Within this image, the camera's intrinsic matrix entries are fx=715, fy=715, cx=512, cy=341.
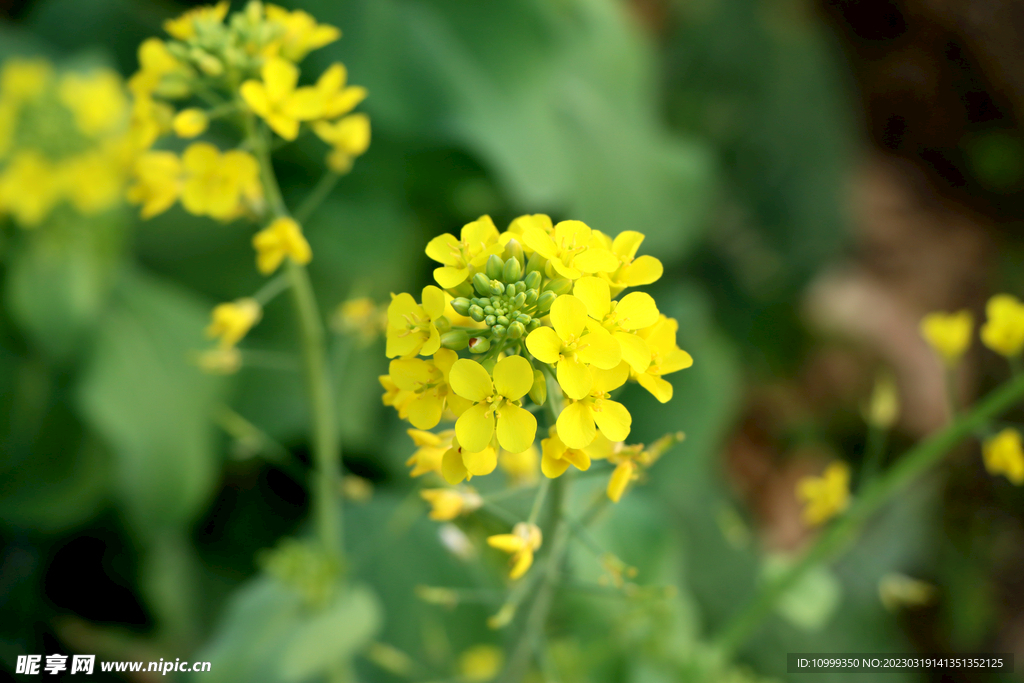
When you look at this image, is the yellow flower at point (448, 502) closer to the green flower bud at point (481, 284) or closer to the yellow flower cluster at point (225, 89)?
the green flower bud at point (481, 284)

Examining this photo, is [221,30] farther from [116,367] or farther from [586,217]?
[586,217]

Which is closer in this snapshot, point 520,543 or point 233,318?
point 520,543

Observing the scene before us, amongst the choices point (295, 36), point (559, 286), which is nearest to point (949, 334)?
point (559, 286)

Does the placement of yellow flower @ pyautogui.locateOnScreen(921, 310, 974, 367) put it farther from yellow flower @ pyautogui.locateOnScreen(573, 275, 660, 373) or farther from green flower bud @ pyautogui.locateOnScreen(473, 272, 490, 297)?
green flower bud @ pyautogui.locateOnScreen(473, 272, 490, 297)

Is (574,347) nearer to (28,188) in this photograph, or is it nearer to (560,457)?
(560,457)

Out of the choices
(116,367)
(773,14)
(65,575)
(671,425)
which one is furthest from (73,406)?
(773,14)
